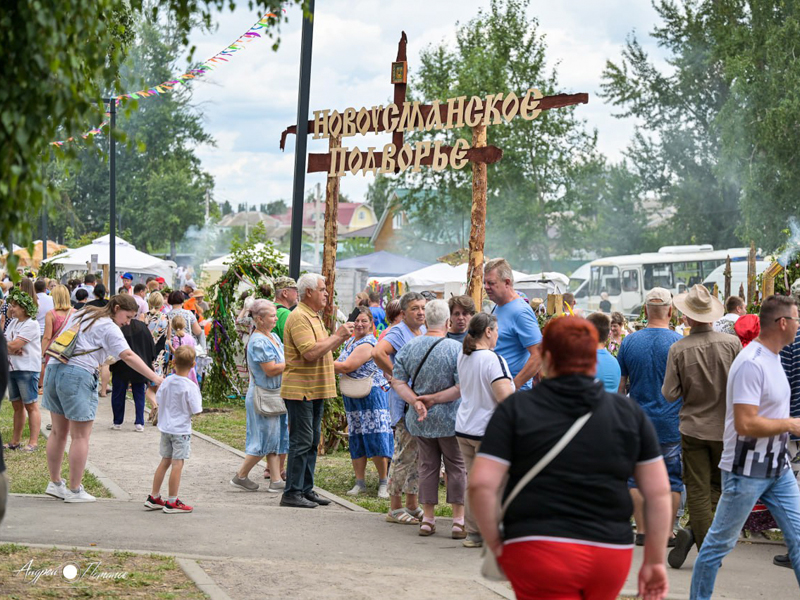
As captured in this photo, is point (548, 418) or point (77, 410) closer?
point (548, 418)

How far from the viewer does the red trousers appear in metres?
3.54

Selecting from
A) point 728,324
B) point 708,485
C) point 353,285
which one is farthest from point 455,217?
point 708,485

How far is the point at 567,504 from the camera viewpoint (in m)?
3.57

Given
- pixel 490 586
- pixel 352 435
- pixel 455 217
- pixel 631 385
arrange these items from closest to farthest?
pixel 490 586 → pixel 631 385 → pixel 352 435 → pixel 455 217

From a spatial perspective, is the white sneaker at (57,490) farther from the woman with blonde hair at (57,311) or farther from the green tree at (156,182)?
the green tree at (156,182)

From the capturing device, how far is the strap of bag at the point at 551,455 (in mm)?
3570

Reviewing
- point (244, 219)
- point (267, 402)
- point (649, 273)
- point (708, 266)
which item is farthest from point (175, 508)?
point (244, 219)

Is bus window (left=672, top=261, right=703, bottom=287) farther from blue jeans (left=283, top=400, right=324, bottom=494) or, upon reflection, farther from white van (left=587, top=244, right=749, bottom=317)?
blue jeans (left=283, top=400, right=324, bottom=494)

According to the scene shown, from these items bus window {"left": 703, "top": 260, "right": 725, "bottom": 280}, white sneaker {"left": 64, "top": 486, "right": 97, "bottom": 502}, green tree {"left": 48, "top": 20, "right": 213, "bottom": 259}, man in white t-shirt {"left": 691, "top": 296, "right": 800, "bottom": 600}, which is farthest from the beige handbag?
green tree {"left": 48, "top": 20, "right": 213, "bottom": 259}

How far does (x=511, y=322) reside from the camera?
7.61m

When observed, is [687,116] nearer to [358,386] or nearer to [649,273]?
[649,273]

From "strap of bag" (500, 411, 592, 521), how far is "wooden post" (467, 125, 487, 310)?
695cm

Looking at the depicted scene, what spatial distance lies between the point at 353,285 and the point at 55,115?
2091 centimetres

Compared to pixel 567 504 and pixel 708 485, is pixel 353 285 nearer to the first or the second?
pixel 708 485
